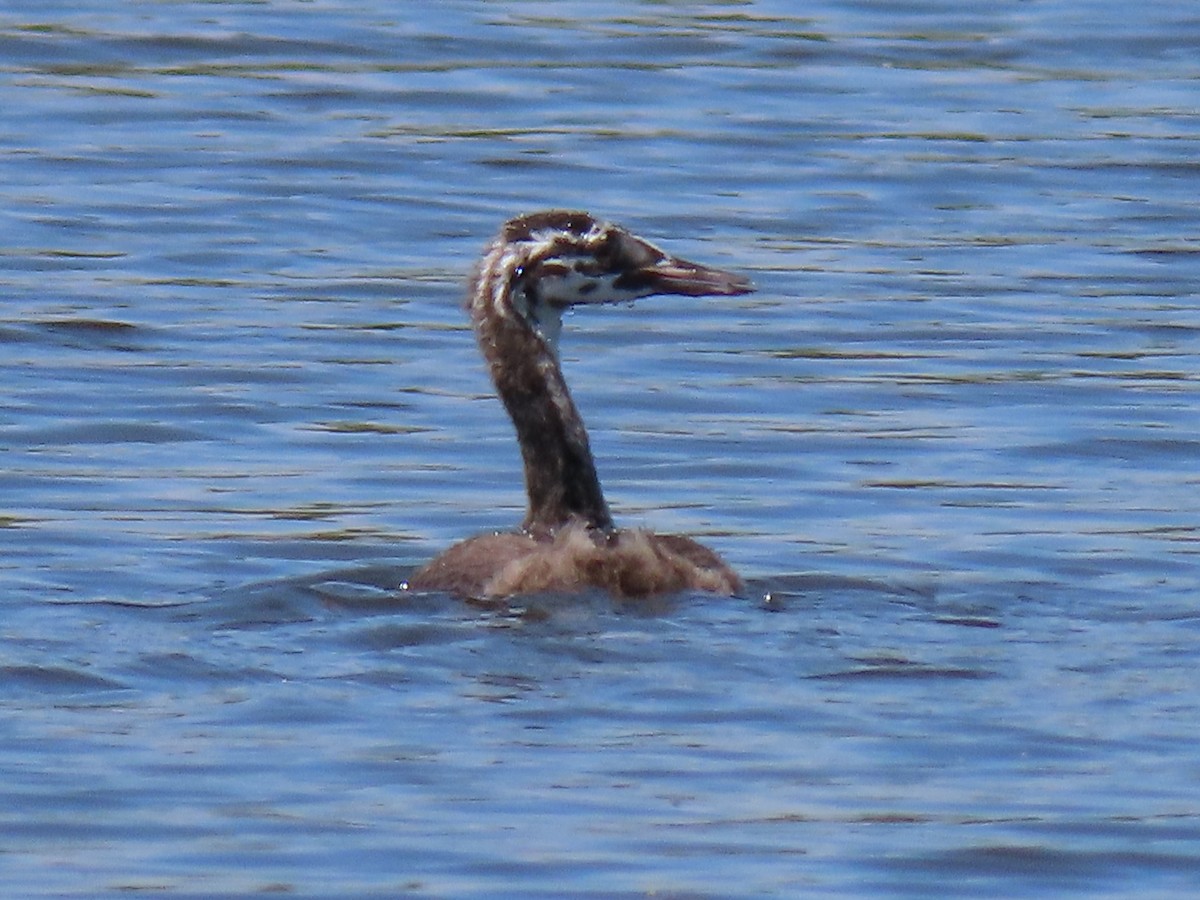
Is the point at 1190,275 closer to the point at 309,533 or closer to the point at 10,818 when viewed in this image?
the point at 309,533

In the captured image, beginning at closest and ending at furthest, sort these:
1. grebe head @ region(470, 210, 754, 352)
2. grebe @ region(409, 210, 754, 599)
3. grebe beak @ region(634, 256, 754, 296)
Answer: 1. grebe @ region(409, 210, 754, 599)
2. grebe head @ region(470, 210, 754, 352)
3. grebe beak @ region(634, 256, 754, 296)

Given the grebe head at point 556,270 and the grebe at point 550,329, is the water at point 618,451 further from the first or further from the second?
the grebe head at point 556,270

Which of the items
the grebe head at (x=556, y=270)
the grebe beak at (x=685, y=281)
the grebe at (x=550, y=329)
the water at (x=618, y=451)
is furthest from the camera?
the grebe beak at (x=685, y=281)

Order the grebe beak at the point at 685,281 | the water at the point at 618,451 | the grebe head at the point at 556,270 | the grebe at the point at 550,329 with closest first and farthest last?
the water at the point at 618,451 < the grebe at the point at 550,329 < the grebe head at the point at 556,270 < the grebe beak at the point at 685,281

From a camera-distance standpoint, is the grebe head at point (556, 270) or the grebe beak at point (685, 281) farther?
the grebe beak at point (685, 281)

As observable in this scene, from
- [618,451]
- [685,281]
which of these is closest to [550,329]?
[685,281]

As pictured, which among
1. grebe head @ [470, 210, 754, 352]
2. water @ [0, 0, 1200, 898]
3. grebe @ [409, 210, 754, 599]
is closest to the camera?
water @ [0, 0, 1200, 898]

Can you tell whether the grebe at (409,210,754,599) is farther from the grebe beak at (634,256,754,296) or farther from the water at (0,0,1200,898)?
the water at (0,0,1200,898)

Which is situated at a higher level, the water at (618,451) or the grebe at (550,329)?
the grebe at (550,329)

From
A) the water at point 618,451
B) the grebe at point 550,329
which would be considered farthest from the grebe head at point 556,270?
the water at point 618,451

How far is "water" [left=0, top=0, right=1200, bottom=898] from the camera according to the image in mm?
8648

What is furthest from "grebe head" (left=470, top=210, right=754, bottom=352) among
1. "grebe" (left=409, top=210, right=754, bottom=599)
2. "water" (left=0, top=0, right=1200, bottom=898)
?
"water" (left=0, top=0, right=1200, bottom=898)

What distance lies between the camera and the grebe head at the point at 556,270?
11.6 m

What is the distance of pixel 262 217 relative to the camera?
1850 centimetres
